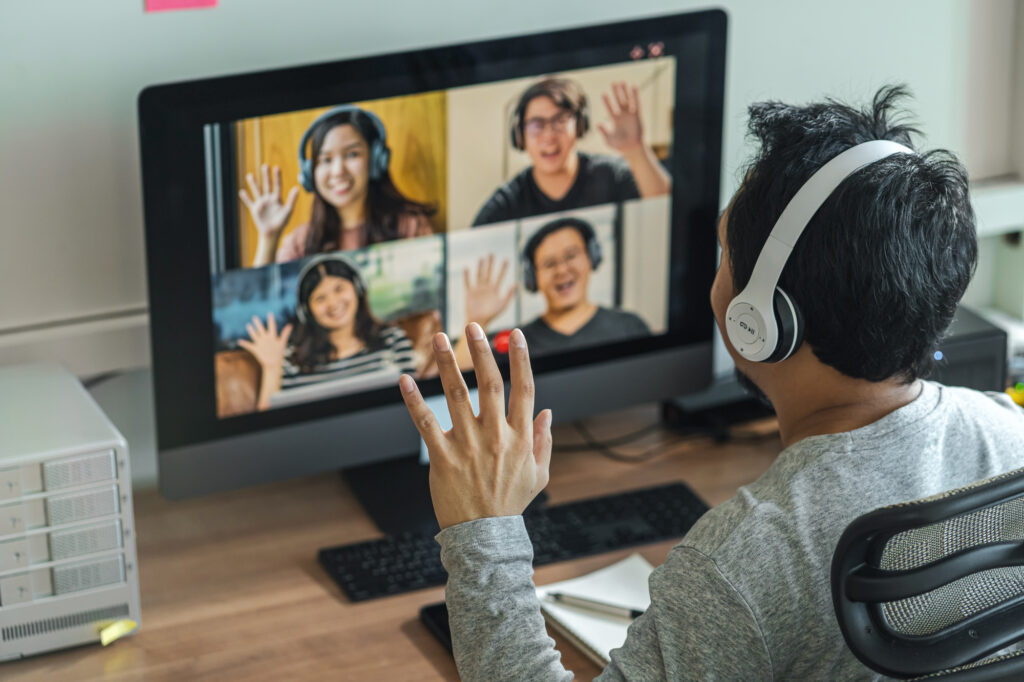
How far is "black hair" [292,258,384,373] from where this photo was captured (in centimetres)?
139

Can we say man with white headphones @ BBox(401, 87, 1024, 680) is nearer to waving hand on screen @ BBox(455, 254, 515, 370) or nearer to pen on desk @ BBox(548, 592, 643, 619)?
pen on desk @ BBox(548, 592, 643, 619)

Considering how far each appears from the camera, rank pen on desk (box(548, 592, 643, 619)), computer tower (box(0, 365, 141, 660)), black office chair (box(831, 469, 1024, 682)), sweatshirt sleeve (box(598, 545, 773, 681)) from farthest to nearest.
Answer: pen on desk (box(548, 592, 643, 619)) → computer tower (box(0, 365, 141, 660)) → sweatshirt sleeve (box(598, 545, 773, 681)) → black office chair (box(831, 469, 1024, 682))

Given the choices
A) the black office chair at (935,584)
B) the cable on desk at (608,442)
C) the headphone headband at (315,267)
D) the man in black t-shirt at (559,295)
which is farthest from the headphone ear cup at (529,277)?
the black office chair at (935,584)

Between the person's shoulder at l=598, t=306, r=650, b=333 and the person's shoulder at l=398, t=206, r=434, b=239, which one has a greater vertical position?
the person's shoulder at l=398, t=206, r=434, b=239

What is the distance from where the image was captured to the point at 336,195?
137 cm

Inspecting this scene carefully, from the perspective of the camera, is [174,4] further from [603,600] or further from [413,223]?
[603,600]

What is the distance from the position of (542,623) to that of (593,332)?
26.7 inches

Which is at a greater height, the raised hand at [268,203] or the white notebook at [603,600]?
the raised hand at [268,203]

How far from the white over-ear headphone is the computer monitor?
20.0 inches

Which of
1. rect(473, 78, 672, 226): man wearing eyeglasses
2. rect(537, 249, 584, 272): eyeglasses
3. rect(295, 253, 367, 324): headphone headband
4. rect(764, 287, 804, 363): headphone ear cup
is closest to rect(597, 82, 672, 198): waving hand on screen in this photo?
rect(473, 78, 672, 226): man wearing eyeglasses

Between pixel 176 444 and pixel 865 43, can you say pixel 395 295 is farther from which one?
pixel 865 43

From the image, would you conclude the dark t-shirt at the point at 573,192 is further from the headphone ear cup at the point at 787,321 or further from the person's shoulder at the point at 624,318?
the headphone ear cup at the point at 787,321

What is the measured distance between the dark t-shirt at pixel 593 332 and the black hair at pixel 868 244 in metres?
0.54

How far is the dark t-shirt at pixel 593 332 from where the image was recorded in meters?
1.56
